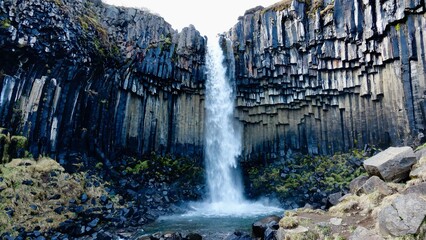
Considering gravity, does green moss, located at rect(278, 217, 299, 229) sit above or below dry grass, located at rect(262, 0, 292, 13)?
below

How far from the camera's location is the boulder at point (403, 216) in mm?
7160

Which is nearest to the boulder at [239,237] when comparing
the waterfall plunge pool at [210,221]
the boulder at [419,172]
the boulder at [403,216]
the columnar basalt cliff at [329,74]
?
the waterfall plunge pool at [210,221]

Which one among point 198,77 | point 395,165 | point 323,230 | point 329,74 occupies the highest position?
point 198,77

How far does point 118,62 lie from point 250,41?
12.0 metres

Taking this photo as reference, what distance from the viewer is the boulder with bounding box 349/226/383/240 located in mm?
7800

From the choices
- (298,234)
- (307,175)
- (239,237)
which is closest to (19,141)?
(239,237)

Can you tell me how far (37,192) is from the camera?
16.5 metres

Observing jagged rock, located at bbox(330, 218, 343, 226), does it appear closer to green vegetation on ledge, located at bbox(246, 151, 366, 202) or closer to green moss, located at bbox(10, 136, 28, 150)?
green vegetation on ledge, located at bbox(246, 151, 366, 202)

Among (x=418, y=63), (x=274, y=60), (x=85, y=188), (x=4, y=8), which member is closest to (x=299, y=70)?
(x=274, y=60)

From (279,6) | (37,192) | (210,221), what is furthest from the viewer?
(279,6)

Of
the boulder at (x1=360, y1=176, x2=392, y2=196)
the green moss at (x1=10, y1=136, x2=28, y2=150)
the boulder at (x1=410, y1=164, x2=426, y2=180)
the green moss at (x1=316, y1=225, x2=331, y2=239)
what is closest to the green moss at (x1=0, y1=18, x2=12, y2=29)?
the green moss at (x1=10, y1=136, x2=28, y2=150)

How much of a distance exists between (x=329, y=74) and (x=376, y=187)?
54.1 ft

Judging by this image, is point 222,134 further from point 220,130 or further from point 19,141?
point 19,141

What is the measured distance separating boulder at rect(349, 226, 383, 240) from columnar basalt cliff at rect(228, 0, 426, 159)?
15.9 meters
